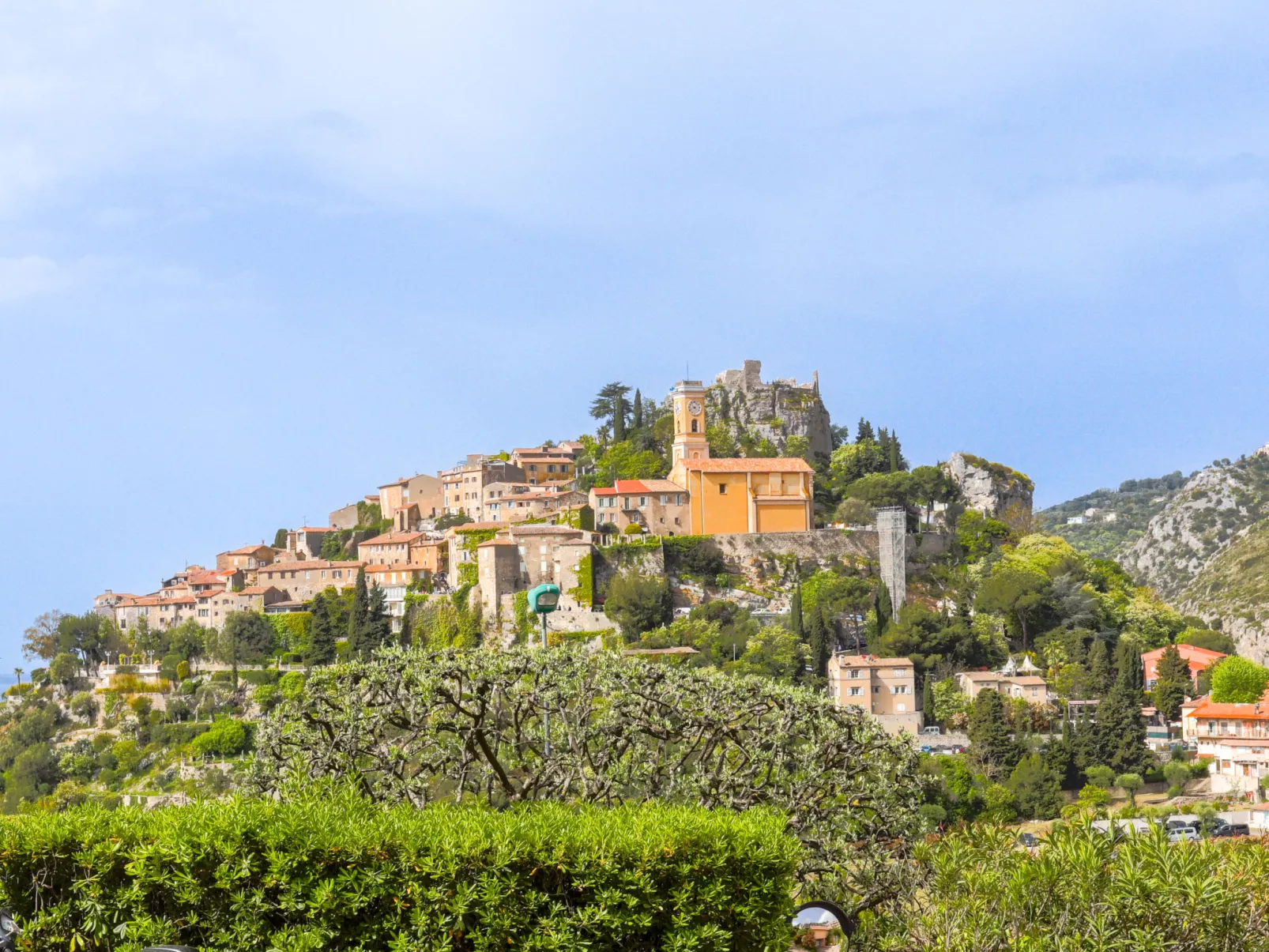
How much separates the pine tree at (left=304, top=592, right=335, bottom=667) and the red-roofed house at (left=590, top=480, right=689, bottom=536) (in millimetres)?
13547

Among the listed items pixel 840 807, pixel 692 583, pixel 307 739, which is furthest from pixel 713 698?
pixel 692 583

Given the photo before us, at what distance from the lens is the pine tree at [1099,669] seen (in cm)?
5262

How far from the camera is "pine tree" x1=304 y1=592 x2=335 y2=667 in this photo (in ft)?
201

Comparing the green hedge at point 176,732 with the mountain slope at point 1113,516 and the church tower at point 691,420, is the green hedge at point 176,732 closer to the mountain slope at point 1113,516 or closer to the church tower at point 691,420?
the church tower at point 691,420

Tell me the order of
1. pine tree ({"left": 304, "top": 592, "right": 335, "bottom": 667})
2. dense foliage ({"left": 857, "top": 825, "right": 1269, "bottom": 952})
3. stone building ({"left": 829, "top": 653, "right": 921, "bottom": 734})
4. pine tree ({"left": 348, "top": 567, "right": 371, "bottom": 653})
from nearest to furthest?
dense foliage ({"left": 857, "top": 825, "right": 1269, "bottom": 952}) < stone building ({"left": 829, "top": 653, "right": 921, "bottom": 734}) < pine tree ({"left": 348, "top": 567, "right": 371, "bottom": 653}) < pine tree ({"left": 304, "top": 592, "right": 335, "bottom": 667})

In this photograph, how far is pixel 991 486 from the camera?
248 feet

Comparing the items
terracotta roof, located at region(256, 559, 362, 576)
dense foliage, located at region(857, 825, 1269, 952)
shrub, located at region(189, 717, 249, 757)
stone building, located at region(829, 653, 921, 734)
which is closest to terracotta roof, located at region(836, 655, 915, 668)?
stone building, located at region(829, 653, 921, 734)

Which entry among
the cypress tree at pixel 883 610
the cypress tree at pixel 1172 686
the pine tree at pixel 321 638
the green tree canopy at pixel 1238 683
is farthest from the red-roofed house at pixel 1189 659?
the pine tree at pixel 321 638

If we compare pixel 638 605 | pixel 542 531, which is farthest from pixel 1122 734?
pixel 542 531

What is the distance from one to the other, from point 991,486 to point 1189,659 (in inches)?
747

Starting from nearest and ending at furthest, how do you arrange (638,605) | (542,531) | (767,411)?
1. (638,605)
2. (542,531)
3. (767,411)

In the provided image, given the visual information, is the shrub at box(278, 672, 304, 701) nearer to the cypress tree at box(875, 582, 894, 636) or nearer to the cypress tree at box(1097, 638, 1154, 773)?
the cypress tree at box(875, 582, 894, 636)

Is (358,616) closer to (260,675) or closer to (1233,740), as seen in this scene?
(260,675)

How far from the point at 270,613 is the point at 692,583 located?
22.7 metres
